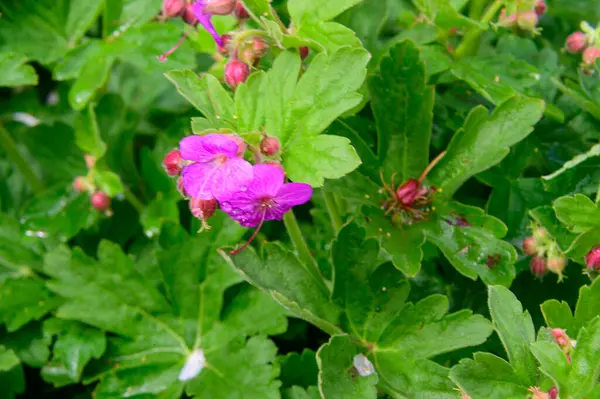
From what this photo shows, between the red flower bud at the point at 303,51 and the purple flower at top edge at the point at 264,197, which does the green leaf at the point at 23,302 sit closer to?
the purple flower at top edge at the point at 264,197

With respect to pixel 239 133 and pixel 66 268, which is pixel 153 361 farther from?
pixel 239 133

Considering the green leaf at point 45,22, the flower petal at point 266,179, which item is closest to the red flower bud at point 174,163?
the flower petal at point 266,179

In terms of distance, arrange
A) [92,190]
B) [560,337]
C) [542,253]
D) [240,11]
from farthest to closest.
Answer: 1. [92,190]
2. [542,253]
3. [240,11]
4. [560,337]

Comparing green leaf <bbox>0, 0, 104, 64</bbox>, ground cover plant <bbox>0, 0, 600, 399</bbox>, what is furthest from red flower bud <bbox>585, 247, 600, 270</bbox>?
green leaf <bbox>0, 0, 104, 64</bbox>

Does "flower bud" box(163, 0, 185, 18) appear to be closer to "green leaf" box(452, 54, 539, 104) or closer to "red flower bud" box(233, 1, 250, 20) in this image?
"red flower bud" box(233, 1, 250, 20)

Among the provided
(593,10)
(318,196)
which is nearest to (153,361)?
(318,196)

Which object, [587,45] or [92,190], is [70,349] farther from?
[587,45]

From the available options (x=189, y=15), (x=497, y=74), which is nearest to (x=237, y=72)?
(x=189, y=15)
